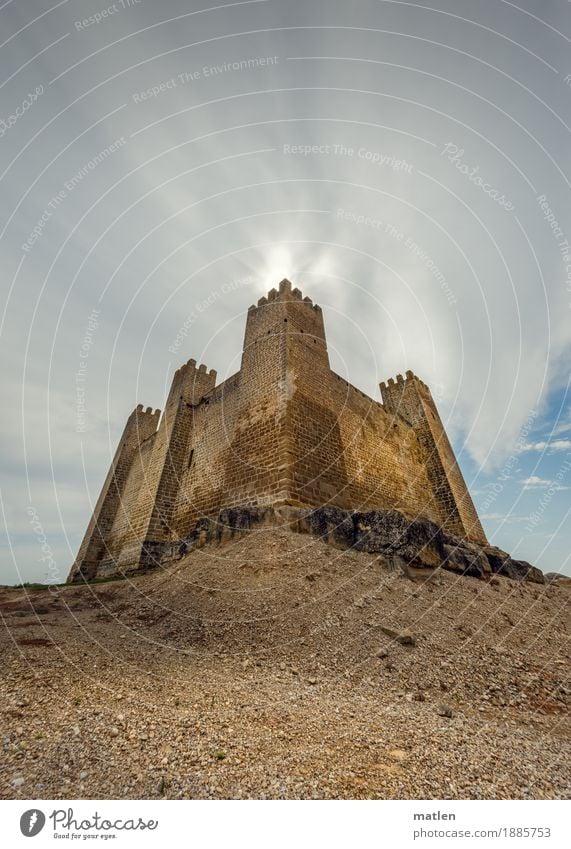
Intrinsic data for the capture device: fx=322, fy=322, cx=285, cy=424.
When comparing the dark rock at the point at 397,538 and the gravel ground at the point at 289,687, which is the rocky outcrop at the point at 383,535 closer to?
the dark rock at the point at 397,538

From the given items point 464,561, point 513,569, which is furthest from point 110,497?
point 513,569

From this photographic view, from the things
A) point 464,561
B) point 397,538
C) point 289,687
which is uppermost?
point 397,538

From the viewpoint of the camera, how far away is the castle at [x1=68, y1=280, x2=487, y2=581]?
10211mm

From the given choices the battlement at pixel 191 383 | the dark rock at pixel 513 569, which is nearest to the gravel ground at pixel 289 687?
the dark rock at pixel 513 569

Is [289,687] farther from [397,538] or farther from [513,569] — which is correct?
[513,569]

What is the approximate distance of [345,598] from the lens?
5801 mm

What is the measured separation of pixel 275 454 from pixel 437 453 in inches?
469

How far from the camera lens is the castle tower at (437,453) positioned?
52.5ft

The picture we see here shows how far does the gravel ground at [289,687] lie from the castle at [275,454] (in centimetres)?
327

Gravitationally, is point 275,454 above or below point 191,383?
below

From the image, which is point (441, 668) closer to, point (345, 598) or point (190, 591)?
point (345, 598)

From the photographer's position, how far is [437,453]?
17.8m

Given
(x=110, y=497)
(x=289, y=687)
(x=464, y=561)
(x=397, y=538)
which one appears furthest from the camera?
(x=110, y=497)

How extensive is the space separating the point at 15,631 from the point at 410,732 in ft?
19.4
